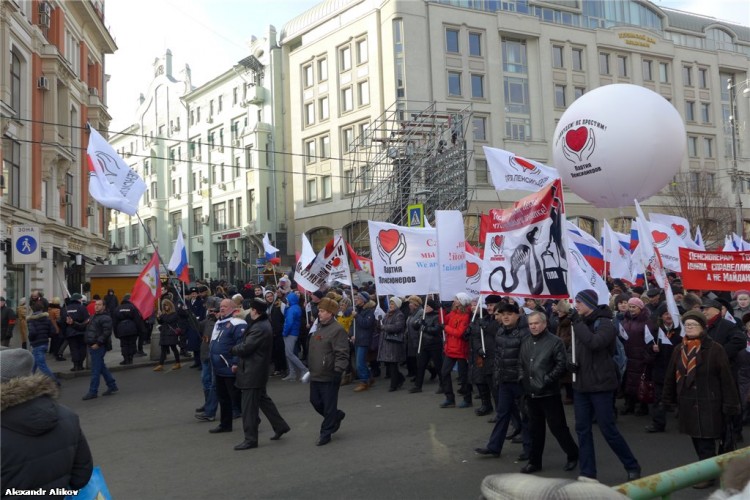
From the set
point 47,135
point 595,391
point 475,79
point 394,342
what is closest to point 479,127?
point 475,79

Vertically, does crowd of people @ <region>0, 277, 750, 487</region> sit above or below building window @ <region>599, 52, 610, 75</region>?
below

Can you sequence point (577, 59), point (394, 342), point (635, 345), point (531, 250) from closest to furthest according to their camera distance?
point (531, 250), point (635, 345), point (394, 342), point (577, 59)

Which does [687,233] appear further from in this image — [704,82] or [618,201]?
[704,82]

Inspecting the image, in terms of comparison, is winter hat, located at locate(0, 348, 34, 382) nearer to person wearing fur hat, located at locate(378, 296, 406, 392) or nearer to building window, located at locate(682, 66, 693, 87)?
person wearing fur hat, located at locate(378, 296, 406, 392)

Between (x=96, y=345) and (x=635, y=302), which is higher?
(x=635, y=302)

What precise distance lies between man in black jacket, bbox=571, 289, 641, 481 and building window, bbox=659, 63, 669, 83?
161ft

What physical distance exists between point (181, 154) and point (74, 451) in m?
62.0

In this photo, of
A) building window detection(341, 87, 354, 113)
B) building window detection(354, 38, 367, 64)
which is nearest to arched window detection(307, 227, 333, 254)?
building window detection(341, 87, 354, 113)

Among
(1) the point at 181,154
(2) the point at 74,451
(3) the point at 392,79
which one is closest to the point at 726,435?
(2) the point at 74,451

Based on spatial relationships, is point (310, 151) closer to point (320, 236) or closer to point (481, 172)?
point (320, 236)

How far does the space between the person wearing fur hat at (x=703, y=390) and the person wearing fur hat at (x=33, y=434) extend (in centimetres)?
507

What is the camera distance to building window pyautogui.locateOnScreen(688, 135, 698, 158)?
50.2m

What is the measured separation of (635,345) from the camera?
8820 mm

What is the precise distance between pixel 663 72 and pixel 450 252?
4670 centimetres
